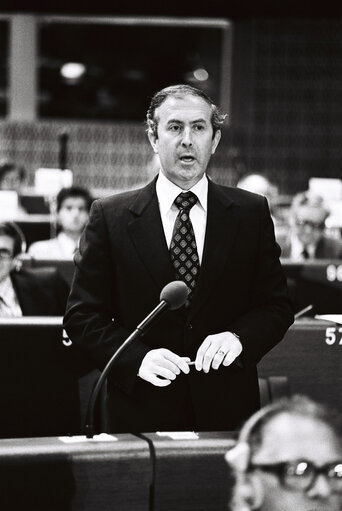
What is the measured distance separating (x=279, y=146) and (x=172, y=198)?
1051 centimetres

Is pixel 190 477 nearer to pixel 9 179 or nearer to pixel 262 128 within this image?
pixel 9 179

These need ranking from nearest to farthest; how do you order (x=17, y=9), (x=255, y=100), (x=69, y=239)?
(x=69, y=239)
(x=17, y=9)
(x=255, y=100)

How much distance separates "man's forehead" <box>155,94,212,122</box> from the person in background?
3.74m

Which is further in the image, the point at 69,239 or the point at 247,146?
the point at 247,146

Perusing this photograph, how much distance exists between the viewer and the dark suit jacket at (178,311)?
2.16 metres

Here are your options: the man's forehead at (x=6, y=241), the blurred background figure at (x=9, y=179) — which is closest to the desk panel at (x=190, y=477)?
the man's forehead at (x=6, y=241)

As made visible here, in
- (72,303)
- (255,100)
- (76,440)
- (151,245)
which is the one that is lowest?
(76,440)

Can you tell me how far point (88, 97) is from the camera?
12.6 m

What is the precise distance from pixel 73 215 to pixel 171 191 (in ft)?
12.8

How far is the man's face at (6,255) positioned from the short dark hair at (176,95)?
2.39m

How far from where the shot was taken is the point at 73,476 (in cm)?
161

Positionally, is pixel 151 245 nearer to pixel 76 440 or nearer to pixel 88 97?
pixel 76 440

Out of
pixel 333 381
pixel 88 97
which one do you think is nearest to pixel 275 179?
pixel 88 97

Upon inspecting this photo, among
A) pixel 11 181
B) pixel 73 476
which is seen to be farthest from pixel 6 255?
pixel 11 181
